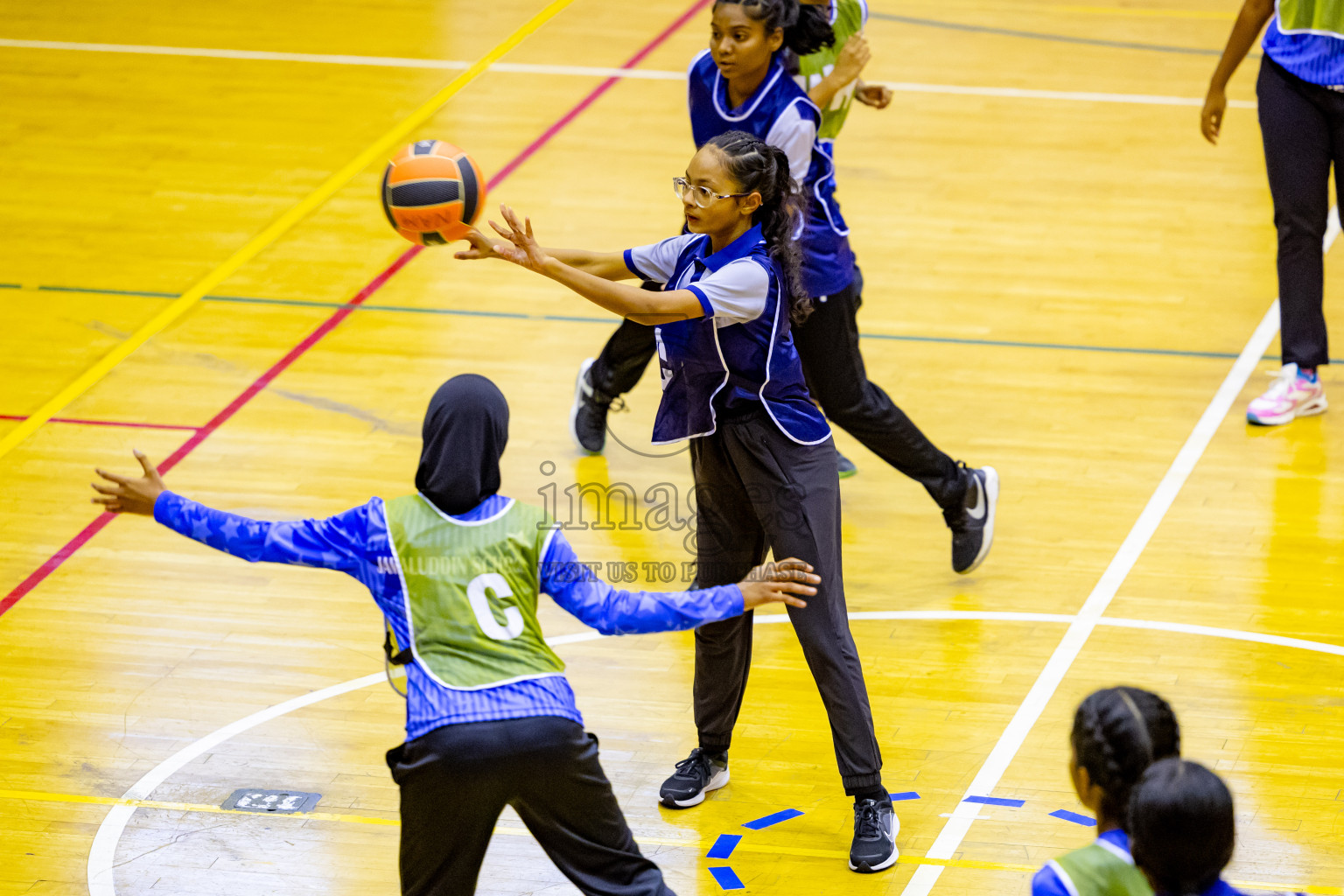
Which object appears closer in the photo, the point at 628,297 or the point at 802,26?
the point at 628,297

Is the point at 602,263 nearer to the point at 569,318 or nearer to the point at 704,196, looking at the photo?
the point at 704,196

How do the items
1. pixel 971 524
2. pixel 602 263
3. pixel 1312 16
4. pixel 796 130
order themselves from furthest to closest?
pixel 1312 16 < pixel 971 524 < pixel 796 130 < pixel 602 263

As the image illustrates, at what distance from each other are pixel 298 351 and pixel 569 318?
4.50ft

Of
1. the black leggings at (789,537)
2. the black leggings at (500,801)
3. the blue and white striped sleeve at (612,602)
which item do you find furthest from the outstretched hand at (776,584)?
the black leggings at (789,537)

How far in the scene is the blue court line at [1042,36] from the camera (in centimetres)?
1320

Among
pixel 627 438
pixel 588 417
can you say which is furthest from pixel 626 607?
pixel 627 438

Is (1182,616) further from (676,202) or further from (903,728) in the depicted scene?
(676,202)

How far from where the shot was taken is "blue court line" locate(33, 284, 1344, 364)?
27.8 feet

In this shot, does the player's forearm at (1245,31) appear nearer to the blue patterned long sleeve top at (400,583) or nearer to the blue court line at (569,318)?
the blue court line at (569,318)

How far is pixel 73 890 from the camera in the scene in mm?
4840

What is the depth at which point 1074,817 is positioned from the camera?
16.8 feet

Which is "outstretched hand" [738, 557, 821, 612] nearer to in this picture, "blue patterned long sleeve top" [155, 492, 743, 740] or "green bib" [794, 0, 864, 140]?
"blue patterned long sleeve top" [155, 492, 743, 740]

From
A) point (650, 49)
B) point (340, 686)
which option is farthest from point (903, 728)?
point (650, 49)

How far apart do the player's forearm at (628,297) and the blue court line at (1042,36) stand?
9.37 m
